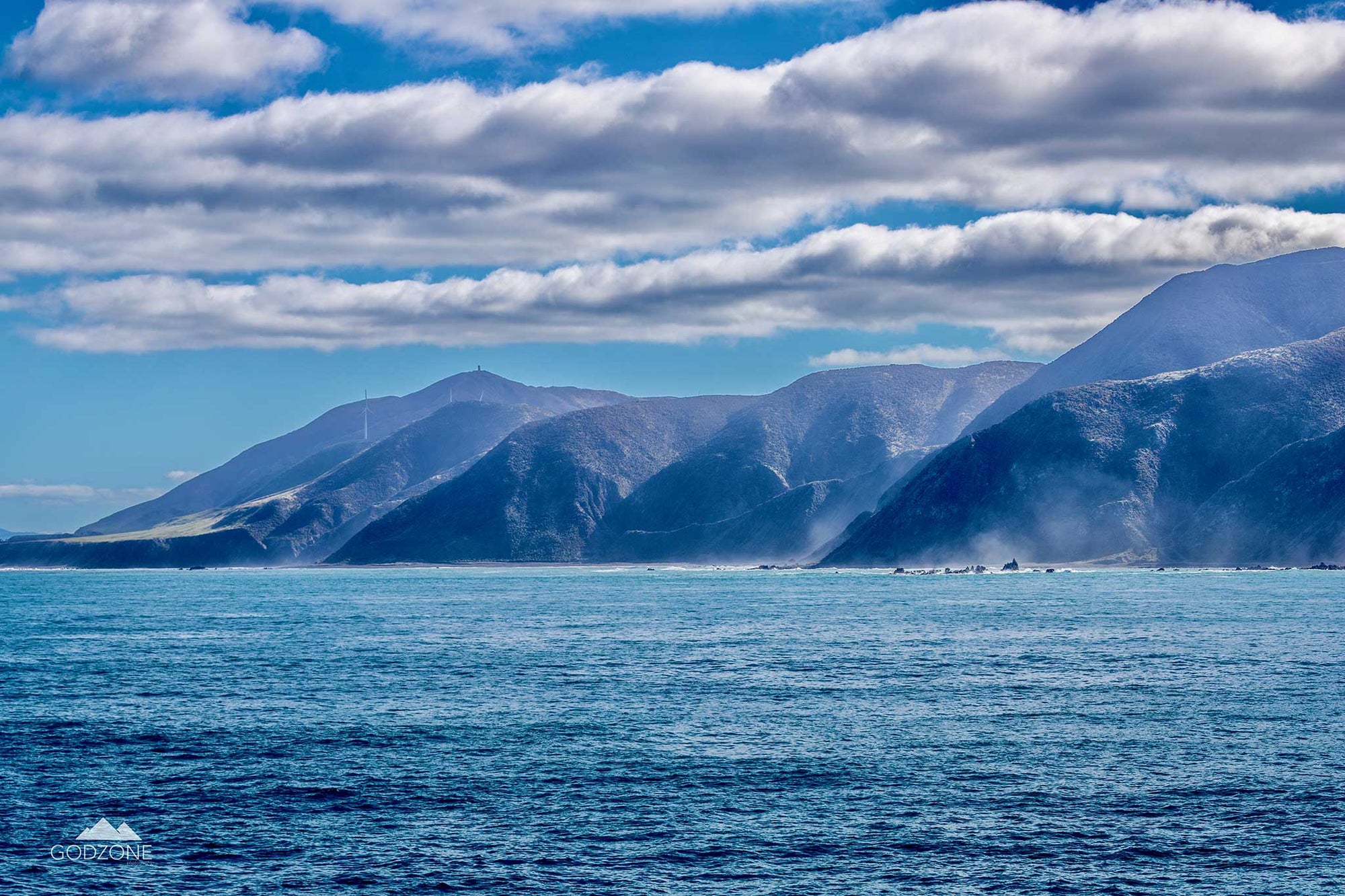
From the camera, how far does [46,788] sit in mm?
56719

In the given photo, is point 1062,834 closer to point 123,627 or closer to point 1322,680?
point 1322,680

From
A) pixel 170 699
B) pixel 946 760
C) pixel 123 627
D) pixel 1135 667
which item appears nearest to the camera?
pixel 946 760

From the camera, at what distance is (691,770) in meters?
59.5

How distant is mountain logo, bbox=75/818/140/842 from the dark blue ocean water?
1.14 m

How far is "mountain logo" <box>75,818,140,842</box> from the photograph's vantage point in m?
48.2

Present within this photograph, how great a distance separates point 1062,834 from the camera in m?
48.0

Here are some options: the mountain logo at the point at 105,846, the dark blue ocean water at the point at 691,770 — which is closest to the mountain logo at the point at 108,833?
the mountain logo at the point at 105,846

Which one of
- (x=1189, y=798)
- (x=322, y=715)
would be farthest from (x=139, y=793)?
(x=1189, y=798)

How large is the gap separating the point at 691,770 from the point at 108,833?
2409 cm

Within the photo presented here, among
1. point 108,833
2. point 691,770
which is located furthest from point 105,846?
point 691,770

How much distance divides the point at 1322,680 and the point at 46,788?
7613cm

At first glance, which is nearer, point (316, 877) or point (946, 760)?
point (316, 877)

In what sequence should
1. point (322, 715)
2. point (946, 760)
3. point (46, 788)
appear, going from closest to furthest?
point (46, 788) < point (946, 760) < point (322, 715)

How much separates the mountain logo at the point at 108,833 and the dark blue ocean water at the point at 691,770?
114 cm
